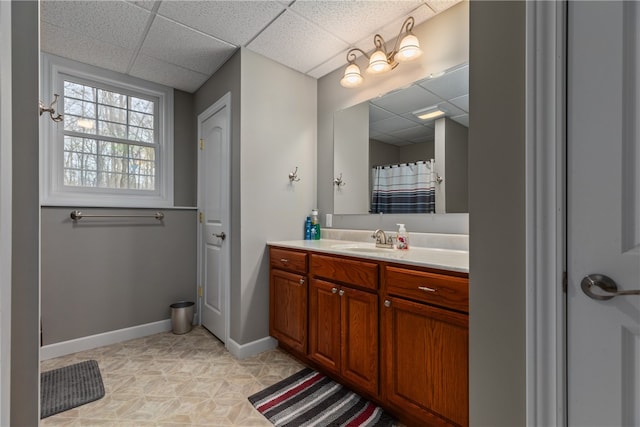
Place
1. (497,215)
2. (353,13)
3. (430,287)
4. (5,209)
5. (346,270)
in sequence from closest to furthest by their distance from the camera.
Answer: (5,209)
(497,215)
(430,287)
(346,270)
(353,13)

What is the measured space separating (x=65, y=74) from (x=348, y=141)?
2.48 m

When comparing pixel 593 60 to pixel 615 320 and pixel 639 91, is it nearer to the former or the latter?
pixel 639 91

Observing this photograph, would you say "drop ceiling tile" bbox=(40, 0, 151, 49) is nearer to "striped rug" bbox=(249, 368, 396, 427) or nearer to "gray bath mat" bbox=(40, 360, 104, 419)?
"gray bath mat" bbox=(40, 360, 104, 419)

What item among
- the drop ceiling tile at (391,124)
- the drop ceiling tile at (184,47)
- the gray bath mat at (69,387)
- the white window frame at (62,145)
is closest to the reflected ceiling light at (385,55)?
the drop ceiling tile at (391,124)

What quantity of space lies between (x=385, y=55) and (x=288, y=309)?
6.53 ft

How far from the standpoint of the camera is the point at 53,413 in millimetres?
1598

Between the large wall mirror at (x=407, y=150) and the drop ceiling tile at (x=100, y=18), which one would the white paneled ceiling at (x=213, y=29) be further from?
the large wall mirror at (x=407, y=150)

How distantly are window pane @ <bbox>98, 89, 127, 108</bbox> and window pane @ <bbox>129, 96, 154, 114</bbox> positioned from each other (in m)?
0.07

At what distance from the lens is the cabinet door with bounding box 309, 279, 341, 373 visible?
1786mm

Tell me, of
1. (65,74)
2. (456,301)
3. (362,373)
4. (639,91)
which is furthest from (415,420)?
(65,74)

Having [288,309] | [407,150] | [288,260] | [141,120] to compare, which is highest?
[141,120]

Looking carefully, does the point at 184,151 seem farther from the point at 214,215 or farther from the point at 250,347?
the point at 250,347

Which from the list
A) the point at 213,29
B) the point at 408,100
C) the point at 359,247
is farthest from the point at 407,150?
the point at 213,29

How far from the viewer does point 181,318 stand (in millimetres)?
2691
